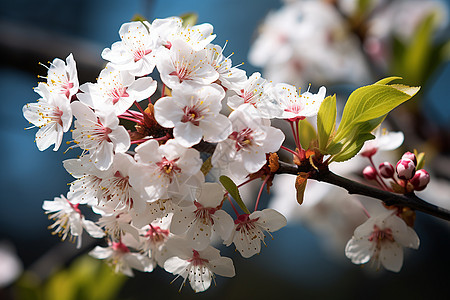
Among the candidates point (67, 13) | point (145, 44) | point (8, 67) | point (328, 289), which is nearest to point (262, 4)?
point (67, 13)

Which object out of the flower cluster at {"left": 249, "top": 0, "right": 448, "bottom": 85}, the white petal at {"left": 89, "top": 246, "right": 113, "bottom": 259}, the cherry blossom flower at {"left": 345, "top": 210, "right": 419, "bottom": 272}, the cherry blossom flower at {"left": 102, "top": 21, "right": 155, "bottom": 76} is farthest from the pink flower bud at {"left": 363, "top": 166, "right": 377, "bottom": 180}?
the flower cluster at {"left": 249, "top": 0, "right": 448, "bottom": 85}

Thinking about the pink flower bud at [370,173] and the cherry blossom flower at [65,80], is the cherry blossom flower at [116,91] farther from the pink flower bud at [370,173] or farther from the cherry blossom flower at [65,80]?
the pink flower bud at [370,173]

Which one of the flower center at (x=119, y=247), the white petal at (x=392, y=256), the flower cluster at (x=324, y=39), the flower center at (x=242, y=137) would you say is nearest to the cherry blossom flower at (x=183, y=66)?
the flower center at (x=242, y=137)

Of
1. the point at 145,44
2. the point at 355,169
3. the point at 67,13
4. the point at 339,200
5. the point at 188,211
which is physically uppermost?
the point at 145,44

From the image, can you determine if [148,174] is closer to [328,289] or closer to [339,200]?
[339,200]

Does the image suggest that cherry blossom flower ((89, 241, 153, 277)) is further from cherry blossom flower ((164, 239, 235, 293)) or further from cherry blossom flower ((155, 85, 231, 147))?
cherry blossom flower ((155, 85, 231, 147))

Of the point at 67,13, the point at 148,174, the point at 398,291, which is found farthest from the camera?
the point at 67,13
